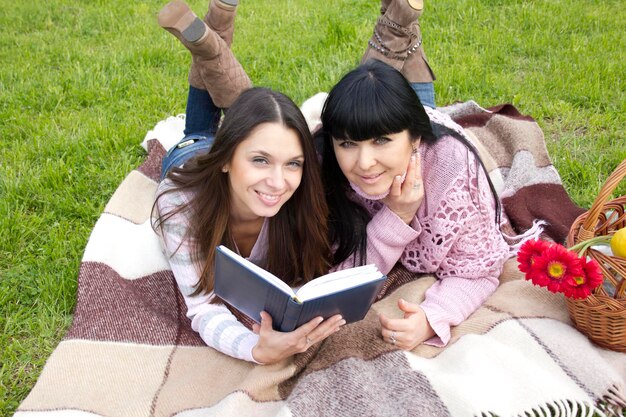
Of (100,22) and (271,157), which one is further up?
(271,157)

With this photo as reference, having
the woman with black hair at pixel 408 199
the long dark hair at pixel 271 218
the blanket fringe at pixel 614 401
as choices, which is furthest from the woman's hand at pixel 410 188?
the blanket fringe at pixel 614 401

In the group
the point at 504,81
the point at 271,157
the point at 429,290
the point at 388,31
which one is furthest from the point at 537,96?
the point at 271,157

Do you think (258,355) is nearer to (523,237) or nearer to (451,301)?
(451,301)

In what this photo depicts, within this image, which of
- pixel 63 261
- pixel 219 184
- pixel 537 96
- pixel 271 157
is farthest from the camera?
pixel 537 96

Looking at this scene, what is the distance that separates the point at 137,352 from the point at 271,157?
Answer: 881 mm

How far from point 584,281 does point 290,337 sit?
0.97 metres

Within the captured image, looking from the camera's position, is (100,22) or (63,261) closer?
(63,261)

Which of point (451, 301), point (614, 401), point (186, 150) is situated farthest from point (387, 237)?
point (186, 150)

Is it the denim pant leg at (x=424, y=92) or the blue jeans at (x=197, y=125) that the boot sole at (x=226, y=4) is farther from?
the denim pant leg at (x=424, y=92)

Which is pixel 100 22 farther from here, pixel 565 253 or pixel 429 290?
pixel 565 253

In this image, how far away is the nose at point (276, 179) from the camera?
2.47 m

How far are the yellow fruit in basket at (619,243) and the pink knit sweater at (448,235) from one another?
509 millimetres

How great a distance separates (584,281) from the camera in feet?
7.35

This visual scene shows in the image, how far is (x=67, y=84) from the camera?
4684mm
